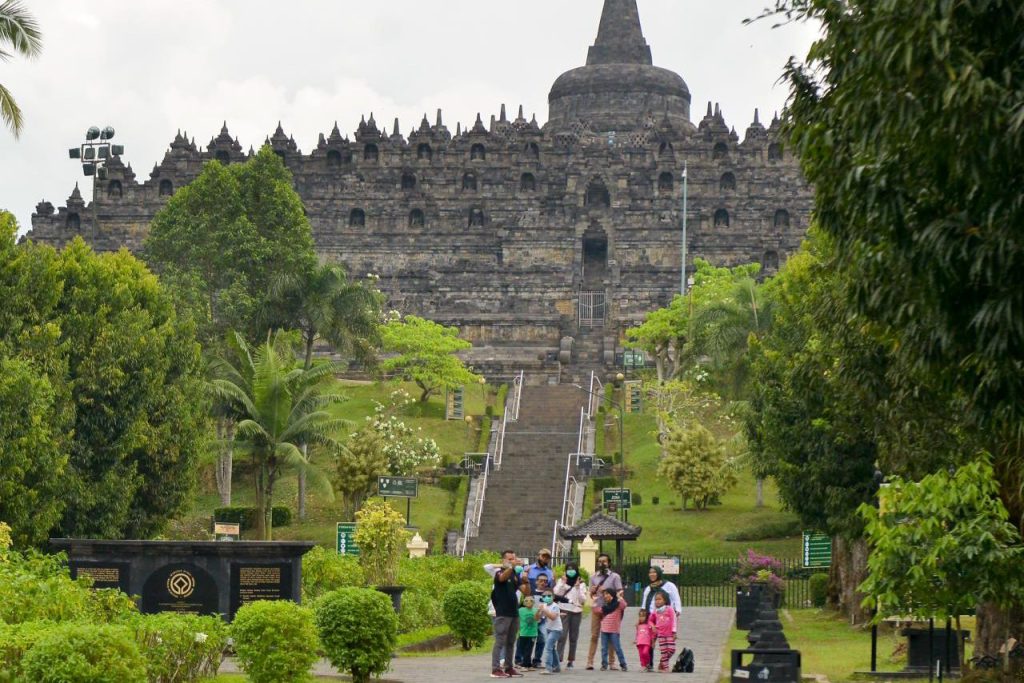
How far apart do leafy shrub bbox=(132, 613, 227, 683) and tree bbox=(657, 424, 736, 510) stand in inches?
1527

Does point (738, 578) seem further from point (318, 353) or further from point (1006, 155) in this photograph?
point (318, 353)

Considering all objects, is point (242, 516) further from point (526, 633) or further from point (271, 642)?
point (271, 642)

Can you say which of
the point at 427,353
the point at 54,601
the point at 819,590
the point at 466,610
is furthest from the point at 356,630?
the point at 427,353

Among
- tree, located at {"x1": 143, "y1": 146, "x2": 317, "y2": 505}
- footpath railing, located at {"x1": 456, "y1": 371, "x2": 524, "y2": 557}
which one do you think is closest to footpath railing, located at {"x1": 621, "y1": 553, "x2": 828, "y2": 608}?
footpath railing, located at {"x1": 456, "y1": 371, "x2": 524, "y2": 557}

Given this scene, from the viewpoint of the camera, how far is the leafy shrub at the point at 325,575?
112 ft

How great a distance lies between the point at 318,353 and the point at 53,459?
46.1 meters

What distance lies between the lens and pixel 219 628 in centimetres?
2161

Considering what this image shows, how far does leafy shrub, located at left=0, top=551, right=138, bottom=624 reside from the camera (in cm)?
2059

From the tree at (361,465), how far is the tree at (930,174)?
1568 inches

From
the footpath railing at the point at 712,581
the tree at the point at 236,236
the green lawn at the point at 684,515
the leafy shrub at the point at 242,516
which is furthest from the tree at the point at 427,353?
the footpath railing at the point at 712,581

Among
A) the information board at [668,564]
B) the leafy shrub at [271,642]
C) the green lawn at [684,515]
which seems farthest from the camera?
the green lawn at [684,515]

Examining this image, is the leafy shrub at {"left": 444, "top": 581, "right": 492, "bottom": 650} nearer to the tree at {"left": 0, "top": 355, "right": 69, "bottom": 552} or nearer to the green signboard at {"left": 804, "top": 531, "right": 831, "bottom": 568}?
the tree at {"left": 0, "top": 355, "right": 69, "bottom": 552}

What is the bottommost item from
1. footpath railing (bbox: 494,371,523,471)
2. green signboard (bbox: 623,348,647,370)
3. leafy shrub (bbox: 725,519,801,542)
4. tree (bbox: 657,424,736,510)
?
leafy shrub (bbox: 725,519,801,542)

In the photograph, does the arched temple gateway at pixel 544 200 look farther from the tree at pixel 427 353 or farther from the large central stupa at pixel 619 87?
the tree at pixel 427 353
